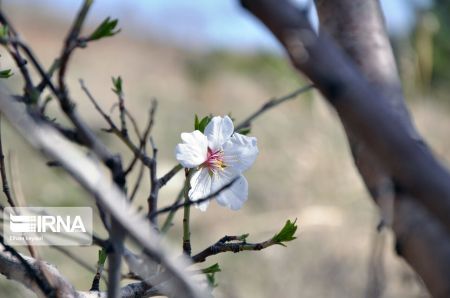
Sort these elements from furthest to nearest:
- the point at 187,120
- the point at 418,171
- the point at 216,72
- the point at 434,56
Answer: the point at 216,72, the point at 434,56, the point at 187,120, the point at 418,171

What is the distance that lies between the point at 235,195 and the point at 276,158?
7401mm

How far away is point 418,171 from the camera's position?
0.46m

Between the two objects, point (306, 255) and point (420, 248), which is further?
point (306, 255)

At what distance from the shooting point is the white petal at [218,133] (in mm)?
955

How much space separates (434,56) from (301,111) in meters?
1.80

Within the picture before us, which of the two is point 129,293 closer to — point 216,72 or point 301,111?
point 301,111

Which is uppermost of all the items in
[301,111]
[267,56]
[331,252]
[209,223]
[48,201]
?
[267,56]

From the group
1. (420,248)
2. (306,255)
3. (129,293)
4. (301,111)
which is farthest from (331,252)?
(420,248)

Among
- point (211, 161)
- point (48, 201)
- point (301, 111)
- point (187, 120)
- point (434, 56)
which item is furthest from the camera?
point (301, 111)

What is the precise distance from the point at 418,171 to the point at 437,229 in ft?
0.19

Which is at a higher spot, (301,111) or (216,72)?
(216,72)

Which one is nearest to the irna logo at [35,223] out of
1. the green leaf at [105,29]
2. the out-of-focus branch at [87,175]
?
the green leaf at [105,29]

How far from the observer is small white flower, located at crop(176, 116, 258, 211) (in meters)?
0.91

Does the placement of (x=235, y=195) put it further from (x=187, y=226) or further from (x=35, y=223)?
(x=35, y=223)
